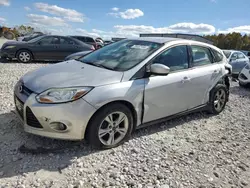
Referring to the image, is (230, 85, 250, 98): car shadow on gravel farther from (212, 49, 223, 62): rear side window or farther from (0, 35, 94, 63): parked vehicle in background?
(0, 35, 94, 63): parked vehicle in background

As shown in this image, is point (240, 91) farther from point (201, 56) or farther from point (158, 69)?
point (158, 69)

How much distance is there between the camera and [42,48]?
10203mm

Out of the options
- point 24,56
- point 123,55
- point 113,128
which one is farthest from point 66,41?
point 113,128

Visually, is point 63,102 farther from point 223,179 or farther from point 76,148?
point 223,179

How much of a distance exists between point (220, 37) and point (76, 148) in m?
52.6

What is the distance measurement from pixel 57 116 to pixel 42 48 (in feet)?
27.3

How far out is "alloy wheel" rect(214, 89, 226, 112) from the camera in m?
4.66

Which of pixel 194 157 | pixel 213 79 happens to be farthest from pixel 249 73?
pixel 194 157

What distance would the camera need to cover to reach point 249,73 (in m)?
7.73

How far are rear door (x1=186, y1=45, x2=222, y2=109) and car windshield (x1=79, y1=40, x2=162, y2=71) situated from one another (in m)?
0.81

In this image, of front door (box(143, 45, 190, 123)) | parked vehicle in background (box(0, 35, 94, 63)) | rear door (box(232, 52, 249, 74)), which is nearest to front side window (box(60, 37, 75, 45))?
parked vehicle in background (box(0, 35, 94, 63))

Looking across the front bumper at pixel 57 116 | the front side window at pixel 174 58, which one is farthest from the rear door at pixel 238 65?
the front bumper at pixel 57 116

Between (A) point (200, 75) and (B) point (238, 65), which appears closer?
(A) point (200, 75)

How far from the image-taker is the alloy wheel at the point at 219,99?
15.3 ft
